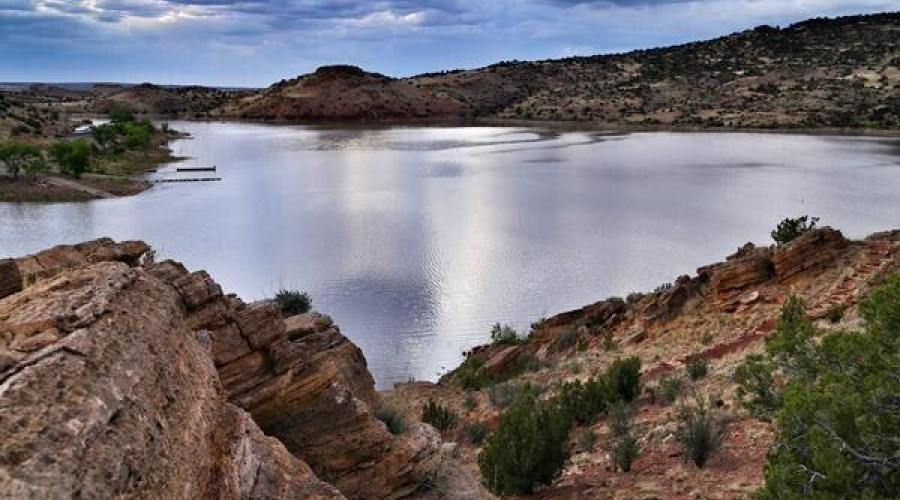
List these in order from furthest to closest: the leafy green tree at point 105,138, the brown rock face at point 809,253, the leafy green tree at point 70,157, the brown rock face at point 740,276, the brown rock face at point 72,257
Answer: the leafy green tree at point 105,138 < the leafy green tree at point 70,157 < the brown rock face at point 740,276 < the brown rock face at point 809,253 < the brown rock face at point 72,257

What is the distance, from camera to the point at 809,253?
14188mm

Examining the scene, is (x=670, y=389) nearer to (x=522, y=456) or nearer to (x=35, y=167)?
(x=522, y=456)

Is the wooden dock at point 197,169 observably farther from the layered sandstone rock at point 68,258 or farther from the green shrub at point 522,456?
the green shrub at point 522,456

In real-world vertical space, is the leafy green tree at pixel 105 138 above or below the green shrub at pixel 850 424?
below

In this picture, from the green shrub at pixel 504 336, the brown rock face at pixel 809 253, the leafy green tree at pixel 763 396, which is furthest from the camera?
the green shrub at pixel 504 336

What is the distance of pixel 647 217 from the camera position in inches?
1339

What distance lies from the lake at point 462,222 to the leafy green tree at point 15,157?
6539mm

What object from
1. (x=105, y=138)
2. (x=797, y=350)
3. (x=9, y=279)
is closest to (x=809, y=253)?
(x=797, y=350)

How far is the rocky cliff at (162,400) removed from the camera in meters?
3.20

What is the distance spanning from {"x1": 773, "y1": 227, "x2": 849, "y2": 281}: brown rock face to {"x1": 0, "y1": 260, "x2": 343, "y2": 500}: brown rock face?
11316 mm

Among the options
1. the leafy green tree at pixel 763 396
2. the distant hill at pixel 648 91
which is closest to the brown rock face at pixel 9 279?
the leafy green tree at pixel 763 396

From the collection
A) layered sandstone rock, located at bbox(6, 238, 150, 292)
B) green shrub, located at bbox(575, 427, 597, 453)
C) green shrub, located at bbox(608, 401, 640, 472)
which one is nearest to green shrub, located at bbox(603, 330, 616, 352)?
green shrub, located at bbox(608, 401, 640, 472)

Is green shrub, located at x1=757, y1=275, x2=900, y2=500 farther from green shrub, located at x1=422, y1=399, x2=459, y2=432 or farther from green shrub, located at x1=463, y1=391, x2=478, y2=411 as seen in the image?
green shrub, located at x1=463, y1=391, x2=478, y2=411

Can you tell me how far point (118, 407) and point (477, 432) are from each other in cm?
762
